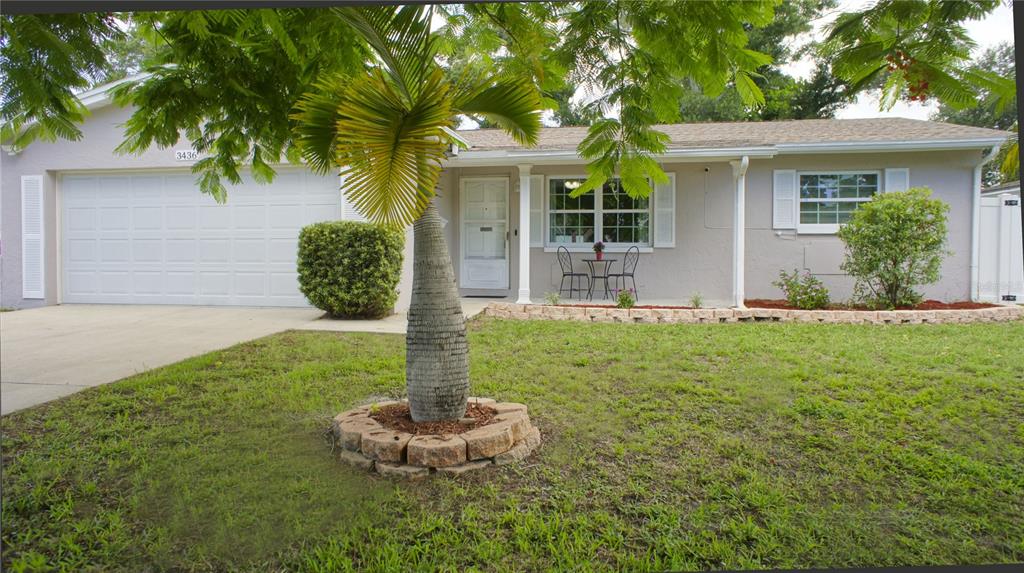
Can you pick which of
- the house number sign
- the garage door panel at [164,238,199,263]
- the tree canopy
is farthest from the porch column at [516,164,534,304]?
the garage door panel at [164,238,199,263]

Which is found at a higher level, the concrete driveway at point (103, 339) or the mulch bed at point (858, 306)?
the mulch bed at point (858, 306)

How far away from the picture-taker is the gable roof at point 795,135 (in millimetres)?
8977

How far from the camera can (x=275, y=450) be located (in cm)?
366

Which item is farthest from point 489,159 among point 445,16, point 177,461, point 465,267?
point 177,461

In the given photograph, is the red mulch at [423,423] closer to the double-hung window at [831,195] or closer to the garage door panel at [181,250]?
the garage door panel at [181,250]

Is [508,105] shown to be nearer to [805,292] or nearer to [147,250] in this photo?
[805,292]

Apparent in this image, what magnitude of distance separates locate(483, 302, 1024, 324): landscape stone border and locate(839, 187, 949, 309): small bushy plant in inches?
20.0

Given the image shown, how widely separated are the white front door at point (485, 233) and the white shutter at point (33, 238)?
668 centimetres

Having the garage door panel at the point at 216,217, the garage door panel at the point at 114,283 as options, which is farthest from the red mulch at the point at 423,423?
the garage door panel at the point at 114,283

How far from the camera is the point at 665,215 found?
10.1m

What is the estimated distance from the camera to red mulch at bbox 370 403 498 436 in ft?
11.4

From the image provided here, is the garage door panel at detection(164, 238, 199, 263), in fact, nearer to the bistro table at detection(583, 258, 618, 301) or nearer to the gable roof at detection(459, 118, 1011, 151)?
the gable roof at detection(459, 118, 1011, 151)

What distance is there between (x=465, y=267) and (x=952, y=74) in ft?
28.4

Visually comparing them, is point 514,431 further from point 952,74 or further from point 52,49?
point 52,49
